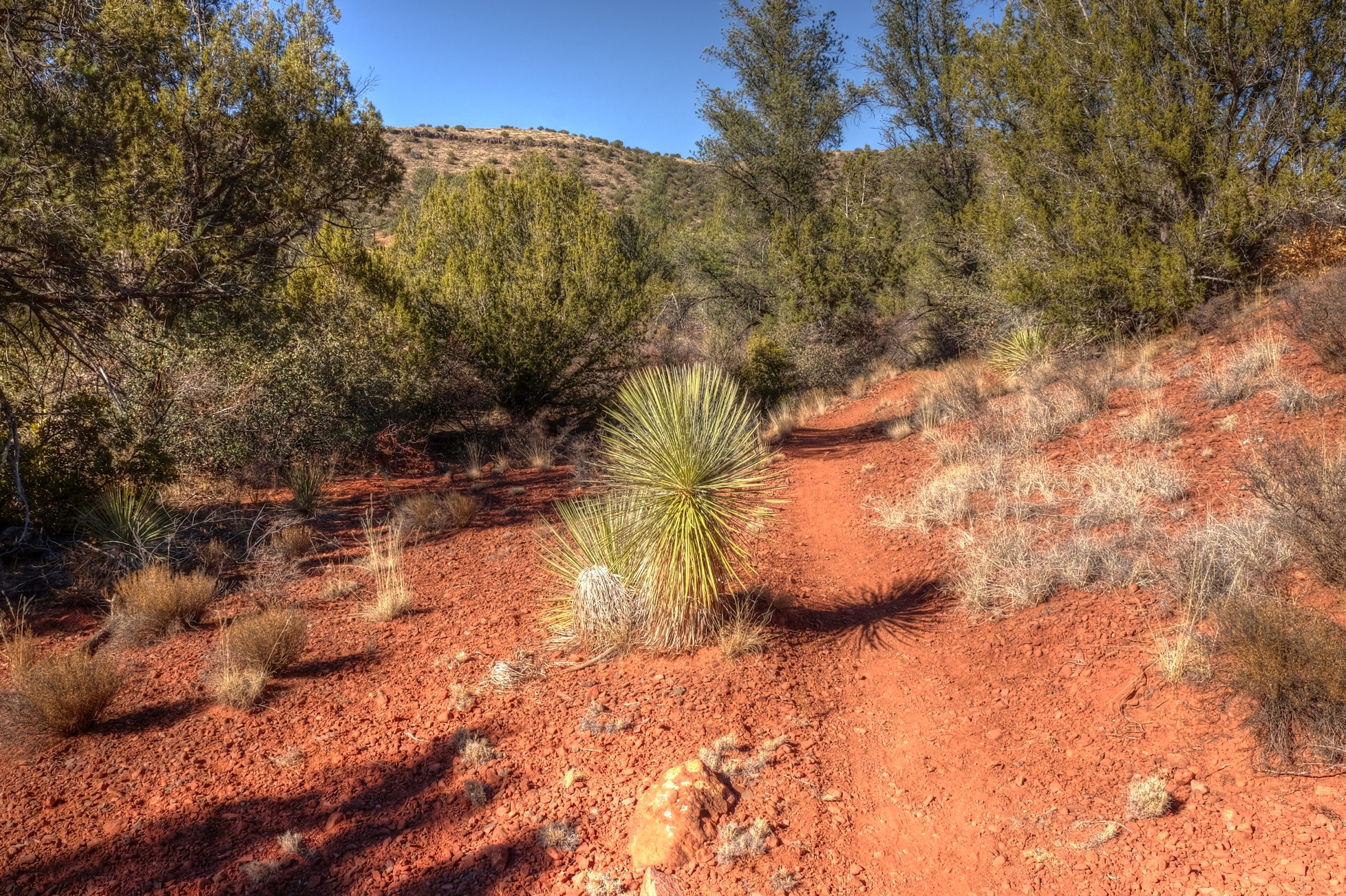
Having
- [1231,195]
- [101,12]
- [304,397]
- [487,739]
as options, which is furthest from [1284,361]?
[101,12]

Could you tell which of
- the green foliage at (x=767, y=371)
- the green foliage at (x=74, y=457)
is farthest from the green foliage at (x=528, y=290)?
the green foliage at (x=74, y=457)

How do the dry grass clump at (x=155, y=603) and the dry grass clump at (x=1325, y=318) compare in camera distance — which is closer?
the dry grass clump at (x=155, y=603)

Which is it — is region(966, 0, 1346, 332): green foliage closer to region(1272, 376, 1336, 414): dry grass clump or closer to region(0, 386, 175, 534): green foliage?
region(1272, 376, 1336, 414): dry grass clump

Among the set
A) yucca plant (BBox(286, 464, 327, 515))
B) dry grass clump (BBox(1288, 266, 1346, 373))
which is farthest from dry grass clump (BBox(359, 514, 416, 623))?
dry grass clump (BBox(1288, 266, 1346, 373))

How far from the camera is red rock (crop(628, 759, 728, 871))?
10.4ft

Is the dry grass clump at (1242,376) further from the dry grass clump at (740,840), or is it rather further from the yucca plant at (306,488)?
the yucca plant at (306,488)

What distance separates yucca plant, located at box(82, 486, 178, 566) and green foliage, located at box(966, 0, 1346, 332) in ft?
37.8

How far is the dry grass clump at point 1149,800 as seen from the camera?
10.1 ft

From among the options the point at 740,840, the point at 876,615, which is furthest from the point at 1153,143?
the point at 740,840

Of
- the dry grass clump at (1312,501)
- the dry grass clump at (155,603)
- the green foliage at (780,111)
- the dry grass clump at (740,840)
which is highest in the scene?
the green foliage at (780,111)

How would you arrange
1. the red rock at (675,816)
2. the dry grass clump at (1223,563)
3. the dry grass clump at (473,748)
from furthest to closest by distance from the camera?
1. the dry grass clump at (1223,563)
2. the dry grass clump at (473,748)
3. the red rock at (675,816)

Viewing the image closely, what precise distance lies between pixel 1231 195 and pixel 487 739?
10712 millimetres

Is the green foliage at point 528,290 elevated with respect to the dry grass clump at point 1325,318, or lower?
elevated

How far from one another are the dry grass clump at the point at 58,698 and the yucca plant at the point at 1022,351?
11401 mm
